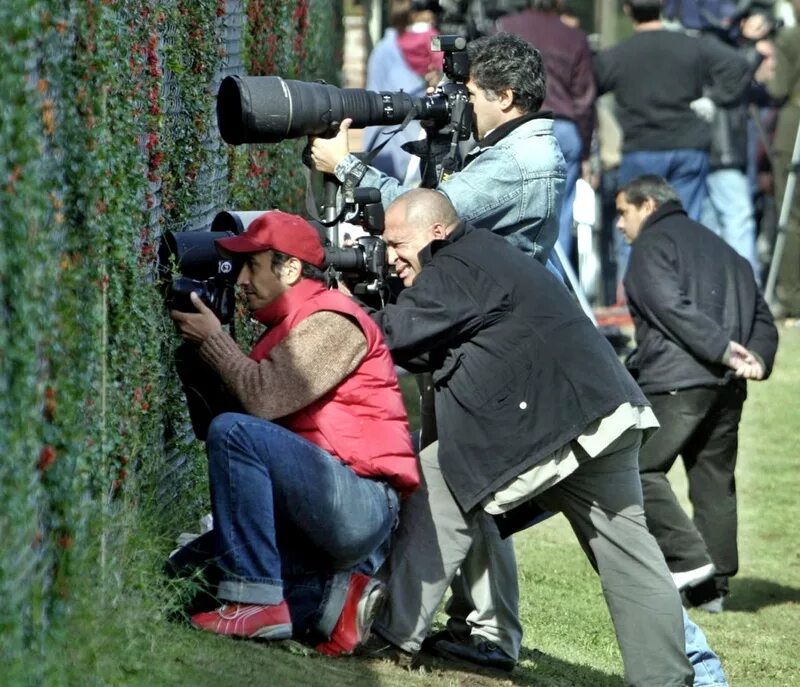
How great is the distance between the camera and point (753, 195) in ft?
48.2

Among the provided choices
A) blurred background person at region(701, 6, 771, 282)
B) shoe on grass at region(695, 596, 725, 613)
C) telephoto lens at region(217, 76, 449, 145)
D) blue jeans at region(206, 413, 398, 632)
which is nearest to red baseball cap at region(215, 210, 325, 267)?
telephoto lens at region(217, 76, 449, 145)

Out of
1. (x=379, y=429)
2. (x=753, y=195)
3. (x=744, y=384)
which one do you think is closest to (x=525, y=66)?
(x=379, y=429)

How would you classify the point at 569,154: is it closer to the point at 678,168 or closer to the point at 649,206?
the point at 678,168

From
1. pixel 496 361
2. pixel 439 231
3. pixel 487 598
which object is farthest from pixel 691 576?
pixel 439 231

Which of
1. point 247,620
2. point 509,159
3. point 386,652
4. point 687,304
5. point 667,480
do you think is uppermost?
point 509,159

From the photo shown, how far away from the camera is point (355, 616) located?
522 centimetres

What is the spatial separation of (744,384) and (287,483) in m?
3.68

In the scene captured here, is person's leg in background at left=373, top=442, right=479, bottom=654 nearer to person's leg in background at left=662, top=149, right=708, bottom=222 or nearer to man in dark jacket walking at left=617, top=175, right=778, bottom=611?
man in dark jacket walking at left=617, top=175, right=778, bottom=611

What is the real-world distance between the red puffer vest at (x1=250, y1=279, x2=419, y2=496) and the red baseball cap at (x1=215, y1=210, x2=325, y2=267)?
9cm

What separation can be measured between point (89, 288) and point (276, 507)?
874mm

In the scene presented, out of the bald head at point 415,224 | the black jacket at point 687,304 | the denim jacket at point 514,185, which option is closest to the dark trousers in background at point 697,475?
the black jacket at point 687,304

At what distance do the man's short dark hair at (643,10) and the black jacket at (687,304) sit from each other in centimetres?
464

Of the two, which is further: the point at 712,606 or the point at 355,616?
the point at 712,606

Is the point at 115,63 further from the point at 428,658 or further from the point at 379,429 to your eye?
the point at 428,658
